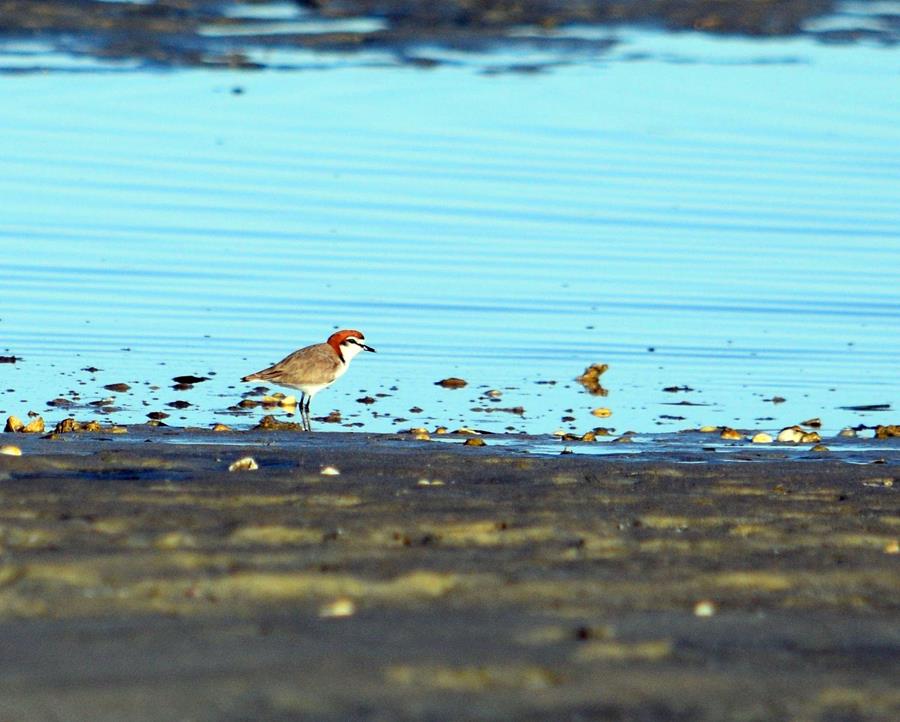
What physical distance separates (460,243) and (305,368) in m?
5.71

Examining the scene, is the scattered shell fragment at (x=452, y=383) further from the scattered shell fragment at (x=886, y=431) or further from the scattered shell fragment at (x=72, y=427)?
the scattered shell fragment at (x=72, y=427)

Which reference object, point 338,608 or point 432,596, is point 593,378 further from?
point 338,608

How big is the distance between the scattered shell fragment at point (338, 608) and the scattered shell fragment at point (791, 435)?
529 cm

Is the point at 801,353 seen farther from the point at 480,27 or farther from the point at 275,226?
the point at 480,27

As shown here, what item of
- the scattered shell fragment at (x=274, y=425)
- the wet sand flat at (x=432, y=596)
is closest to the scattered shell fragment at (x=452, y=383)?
the scattered shell fragment at (x=274, y=425)

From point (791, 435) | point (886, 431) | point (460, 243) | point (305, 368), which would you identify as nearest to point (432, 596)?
point (791, 435)

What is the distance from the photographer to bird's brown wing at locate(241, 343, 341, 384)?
11188 mm

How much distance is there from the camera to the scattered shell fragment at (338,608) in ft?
16.2

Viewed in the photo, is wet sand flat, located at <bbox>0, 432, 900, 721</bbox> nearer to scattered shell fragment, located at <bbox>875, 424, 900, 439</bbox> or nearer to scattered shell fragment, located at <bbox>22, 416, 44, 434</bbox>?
scattered shell fragment, located at <bbox>22, 416, 44, 434</bbox>

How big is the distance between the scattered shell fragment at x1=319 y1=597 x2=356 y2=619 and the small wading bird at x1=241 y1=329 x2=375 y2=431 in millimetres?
5926

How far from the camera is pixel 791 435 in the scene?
999cm

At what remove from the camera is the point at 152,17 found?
2997cm

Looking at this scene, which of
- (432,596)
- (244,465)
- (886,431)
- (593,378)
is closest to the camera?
(432,596)

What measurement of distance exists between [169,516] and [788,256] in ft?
37.7
